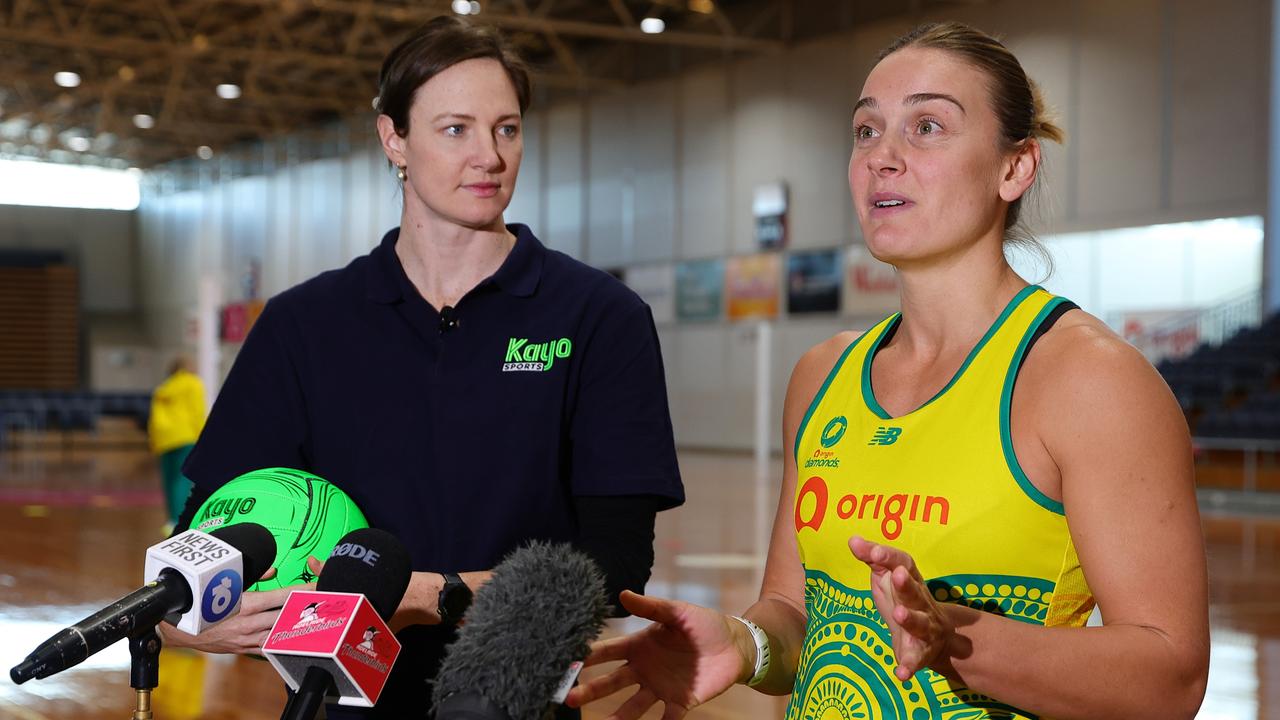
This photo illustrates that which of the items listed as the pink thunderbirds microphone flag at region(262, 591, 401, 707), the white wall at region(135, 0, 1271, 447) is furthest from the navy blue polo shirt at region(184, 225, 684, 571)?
the white wall at region(135, 0, 1271, 447)

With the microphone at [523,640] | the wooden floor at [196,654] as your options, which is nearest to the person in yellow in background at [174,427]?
the wooden floor at [196,654]

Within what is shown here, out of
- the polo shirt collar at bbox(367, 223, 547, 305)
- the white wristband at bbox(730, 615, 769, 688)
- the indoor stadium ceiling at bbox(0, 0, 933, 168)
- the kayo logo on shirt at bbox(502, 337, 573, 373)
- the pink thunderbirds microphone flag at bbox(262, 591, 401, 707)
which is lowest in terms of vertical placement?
the white wristband at bbox(730, 615, 769, 688)

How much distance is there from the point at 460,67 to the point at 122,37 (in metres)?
24.8

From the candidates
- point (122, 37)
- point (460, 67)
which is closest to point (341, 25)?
point (122, 37)

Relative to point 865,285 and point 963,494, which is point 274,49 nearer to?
point 865,285

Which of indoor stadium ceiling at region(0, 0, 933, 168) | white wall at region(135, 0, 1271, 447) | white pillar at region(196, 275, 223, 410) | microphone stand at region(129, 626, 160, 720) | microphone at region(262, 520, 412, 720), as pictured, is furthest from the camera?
indoor stadium ceiling at region(0, 0, 933, 168)

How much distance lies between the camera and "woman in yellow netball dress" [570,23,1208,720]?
1.30 meters

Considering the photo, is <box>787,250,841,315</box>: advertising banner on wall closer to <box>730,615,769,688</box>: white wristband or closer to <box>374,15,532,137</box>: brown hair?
<box>374,15,532,137</box>: brown hair

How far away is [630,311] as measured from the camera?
6.58 ft

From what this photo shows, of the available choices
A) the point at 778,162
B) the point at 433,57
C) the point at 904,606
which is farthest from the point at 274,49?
the point at 904,606

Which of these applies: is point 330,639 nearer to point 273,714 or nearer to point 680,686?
point 680,686

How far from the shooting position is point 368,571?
4.22ft

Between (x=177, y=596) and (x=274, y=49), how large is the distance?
26.5 meters

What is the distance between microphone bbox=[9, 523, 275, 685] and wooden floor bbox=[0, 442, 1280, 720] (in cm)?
322
